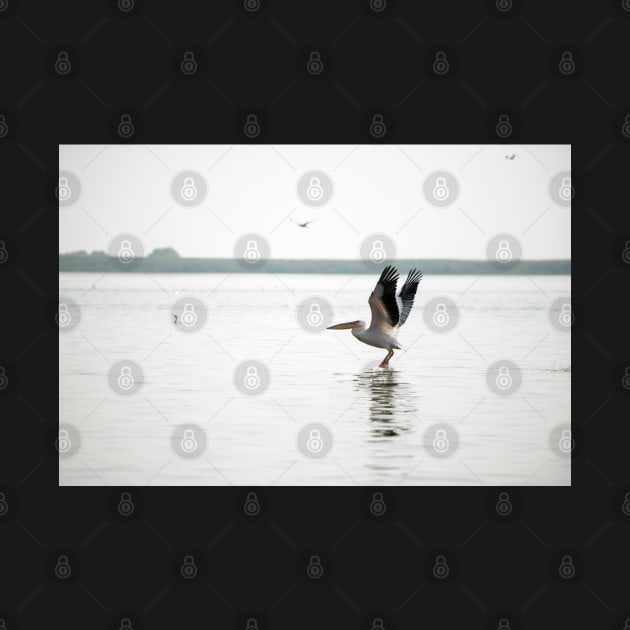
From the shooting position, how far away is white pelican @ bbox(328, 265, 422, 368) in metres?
11.3

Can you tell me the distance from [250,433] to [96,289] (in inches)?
787

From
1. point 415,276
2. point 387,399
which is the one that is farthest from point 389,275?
point 387,399

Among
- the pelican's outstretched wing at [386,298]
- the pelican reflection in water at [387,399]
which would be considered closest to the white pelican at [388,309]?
the pelican's outstretched wing at [386,298]

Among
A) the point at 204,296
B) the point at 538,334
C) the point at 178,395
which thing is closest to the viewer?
the point at 178,395

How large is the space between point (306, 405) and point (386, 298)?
1632 mm

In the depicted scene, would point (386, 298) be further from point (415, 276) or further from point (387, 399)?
point (387, 399)

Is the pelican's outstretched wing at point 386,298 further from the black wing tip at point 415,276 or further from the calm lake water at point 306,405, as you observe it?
the calm lake water at point 306,405

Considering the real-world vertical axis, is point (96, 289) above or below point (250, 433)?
above

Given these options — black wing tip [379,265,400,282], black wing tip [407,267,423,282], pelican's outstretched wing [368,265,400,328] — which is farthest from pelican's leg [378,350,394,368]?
black wing tip [379,265,400,282]

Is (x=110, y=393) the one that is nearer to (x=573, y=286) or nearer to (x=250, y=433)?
(x=250, y=433)

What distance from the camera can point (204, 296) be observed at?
27.3 m

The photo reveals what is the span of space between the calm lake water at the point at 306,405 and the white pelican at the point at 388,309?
467 millimetres

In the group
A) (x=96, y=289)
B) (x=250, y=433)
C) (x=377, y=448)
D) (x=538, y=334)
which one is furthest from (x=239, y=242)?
(x=96, y=289)
